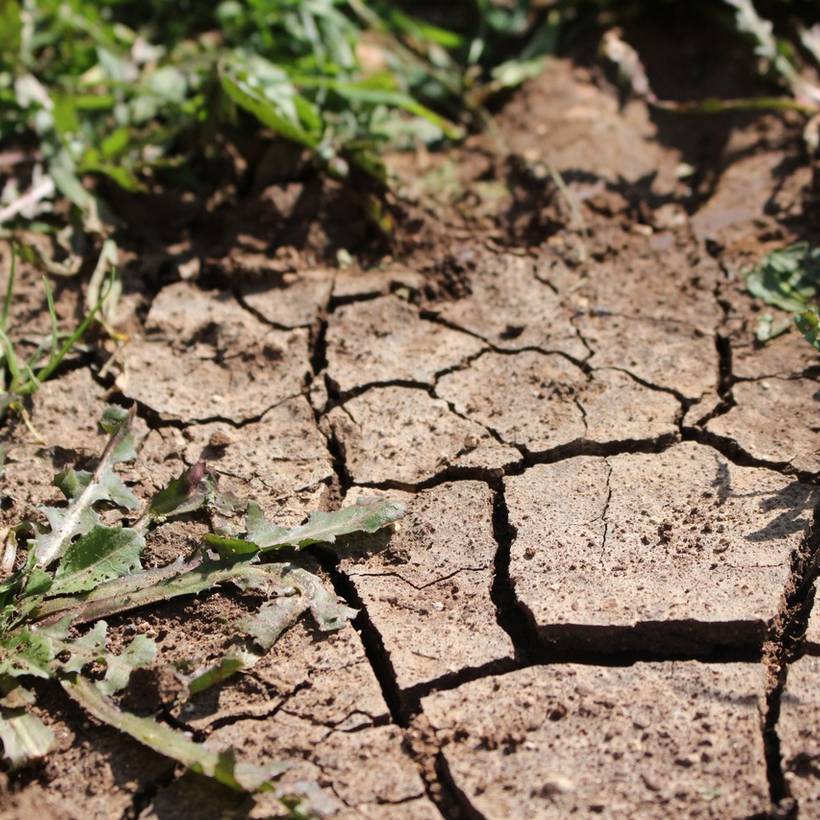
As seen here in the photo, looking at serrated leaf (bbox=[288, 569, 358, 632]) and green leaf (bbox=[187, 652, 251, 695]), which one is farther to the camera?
serrated leaf (bbox=[288, 569, 358, 632])

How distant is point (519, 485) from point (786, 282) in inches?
44.6

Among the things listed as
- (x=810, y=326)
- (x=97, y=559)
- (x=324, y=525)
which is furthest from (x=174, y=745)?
(x=810, y=326)

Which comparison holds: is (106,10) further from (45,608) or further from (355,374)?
(45,608)

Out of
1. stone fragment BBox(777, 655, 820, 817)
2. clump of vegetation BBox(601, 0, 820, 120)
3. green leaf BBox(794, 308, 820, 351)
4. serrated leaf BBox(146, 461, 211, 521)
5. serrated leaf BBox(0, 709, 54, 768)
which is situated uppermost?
clump of vegetation BBox(601, 0, 820, 120)

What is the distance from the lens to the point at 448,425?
288cm

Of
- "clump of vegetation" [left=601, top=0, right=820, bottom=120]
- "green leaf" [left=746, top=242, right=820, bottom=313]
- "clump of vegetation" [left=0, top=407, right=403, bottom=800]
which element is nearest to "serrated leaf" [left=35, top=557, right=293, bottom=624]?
"clump of vegetation" [left=0, top=407, right=403, bottom=800]

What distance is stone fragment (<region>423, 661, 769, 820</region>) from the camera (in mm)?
2016

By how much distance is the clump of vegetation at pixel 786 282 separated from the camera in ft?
10.1

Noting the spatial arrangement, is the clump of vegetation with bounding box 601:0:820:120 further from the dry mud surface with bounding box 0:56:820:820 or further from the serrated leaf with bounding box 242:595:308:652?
the serrated leaf with bounding box 242:595:308:652

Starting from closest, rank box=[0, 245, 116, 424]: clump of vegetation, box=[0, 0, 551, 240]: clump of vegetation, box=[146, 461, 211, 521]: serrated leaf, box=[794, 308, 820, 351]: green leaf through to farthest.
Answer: box=[146, 461, 211, 521]: serrated leaf, box=[794, 308, 820, 351]: green leaf, box=[0, 245, 116, 424]: clump of vegetation, box=[0, 0, 551, 240]: clump of vegetation

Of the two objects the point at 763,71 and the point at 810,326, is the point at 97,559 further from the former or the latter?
the point at 763,71

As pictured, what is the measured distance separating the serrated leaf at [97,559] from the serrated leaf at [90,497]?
65mm

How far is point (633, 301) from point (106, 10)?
228 centimetres

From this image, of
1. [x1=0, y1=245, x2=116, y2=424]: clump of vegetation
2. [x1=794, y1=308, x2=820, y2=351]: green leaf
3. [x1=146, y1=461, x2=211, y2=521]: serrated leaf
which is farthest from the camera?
[x1=0, y1=245, x2=116, y2=424]: clump of vegetation
